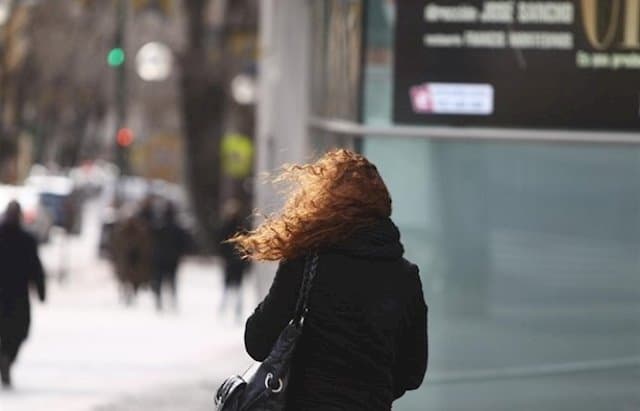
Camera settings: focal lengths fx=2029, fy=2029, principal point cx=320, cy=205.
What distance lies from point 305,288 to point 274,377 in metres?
0.28

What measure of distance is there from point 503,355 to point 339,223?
5.72 meters

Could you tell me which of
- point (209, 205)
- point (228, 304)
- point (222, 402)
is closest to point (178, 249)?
point (228, 304)

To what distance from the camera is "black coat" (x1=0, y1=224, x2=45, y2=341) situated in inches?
604

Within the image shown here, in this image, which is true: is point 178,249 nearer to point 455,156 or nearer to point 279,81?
point 279,81

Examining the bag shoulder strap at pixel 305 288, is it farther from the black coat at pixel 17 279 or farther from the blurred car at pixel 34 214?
the blurred car at pixel 34 214

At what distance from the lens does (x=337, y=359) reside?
19.6ft

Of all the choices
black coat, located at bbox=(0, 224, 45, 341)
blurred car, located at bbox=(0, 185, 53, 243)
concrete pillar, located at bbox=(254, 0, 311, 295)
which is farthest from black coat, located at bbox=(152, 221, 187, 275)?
black coat, located at bbox=(0, 224, 45, 341)

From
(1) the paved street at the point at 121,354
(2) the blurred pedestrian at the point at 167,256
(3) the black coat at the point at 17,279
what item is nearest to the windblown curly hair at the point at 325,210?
(1) the paved street at the point at 121,354

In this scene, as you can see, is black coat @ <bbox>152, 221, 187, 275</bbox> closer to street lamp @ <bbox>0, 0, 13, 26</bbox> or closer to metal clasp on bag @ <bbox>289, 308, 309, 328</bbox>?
street lamp @ <bbox>0, 0, 13, 26</bbox>

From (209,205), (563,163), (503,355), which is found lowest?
(209,205)

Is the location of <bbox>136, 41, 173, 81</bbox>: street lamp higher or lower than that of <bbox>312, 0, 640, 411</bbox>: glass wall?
lower

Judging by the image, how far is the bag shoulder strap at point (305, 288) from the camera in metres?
5.96

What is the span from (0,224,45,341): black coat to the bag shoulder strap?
31.3ft

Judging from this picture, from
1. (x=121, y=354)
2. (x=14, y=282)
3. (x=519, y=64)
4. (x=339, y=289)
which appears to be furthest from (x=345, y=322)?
(x=121, y=354)
